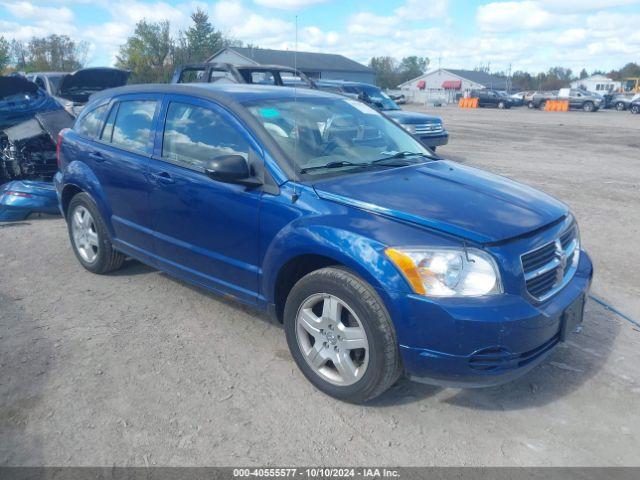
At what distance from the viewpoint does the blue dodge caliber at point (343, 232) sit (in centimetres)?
283

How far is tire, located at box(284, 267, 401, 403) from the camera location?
2.93 metres

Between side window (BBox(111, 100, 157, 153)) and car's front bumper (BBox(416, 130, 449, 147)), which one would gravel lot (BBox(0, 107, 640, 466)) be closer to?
side window (BBox(111, 100, 157, 153))

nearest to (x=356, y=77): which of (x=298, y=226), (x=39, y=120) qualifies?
(x=39, y=120)

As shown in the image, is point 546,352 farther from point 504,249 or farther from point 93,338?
point 93,338

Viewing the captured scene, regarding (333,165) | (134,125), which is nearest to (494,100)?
(134,125)

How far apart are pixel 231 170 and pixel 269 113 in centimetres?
68

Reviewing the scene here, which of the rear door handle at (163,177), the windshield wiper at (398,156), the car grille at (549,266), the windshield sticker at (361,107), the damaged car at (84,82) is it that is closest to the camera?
the car grille at (549,266)

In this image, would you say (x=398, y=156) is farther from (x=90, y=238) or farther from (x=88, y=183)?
(x=90, y=238)

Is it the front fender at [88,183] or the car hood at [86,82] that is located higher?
the car hood at [86,82]

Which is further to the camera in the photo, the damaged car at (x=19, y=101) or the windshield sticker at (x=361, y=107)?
the damaged car at (x=19, y=101)

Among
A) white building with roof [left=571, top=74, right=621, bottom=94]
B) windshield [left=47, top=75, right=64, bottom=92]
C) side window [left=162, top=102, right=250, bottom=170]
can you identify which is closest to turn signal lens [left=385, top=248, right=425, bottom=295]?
side window [left=162, top=102, right=250, bottom=170]

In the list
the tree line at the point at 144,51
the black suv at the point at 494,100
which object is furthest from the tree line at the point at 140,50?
the black suv at the point at 494,100

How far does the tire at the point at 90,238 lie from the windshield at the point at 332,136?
2114 mm

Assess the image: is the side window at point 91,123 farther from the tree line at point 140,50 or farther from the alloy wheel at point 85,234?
the tree line at point 140,50
